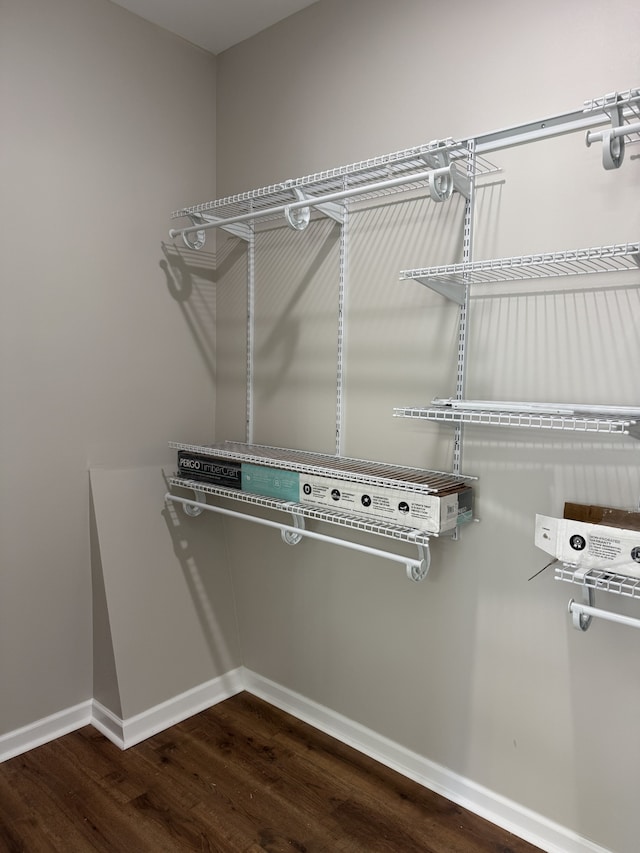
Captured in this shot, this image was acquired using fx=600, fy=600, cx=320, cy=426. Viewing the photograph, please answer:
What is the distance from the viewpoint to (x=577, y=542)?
4.27 feet

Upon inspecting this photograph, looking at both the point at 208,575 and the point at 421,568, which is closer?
the point at 421,568

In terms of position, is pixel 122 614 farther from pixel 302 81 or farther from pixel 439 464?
pixel 302 81

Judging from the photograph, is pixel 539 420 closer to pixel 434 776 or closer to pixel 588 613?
pixel 588 613

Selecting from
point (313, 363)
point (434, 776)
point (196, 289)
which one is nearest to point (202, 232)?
point (196, 289)

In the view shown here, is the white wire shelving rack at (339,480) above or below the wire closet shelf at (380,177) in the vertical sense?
below

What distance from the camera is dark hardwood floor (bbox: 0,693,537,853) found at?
159 centimetres

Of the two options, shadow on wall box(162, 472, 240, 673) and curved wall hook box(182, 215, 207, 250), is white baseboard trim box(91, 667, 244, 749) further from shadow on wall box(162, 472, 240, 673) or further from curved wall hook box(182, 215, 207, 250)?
curved wall hook box(182, 215, 207, 250)

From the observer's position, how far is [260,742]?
203 centimetres

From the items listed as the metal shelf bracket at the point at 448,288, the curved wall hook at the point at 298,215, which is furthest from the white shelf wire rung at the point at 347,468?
the curved wall hook at the point at 298,215

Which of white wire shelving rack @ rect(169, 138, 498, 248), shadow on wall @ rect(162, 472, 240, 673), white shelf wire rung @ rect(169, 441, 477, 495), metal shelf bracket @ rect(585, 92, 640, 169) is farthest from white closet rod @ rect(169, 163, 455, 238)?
shadow on wall @ rect(162, 472, 240, 673)

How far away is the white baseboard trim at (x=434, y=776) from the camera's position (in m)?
1.56

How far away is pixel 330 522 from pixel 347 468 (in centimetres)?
16

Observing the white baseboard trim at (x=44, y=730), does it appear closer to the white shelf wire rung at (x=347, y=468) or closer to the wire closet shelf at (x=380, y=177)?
the white shelf wire rung at (x=347, y=468)

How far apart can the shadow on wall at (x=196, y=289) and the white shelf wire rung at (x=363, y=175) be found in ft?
0.61
